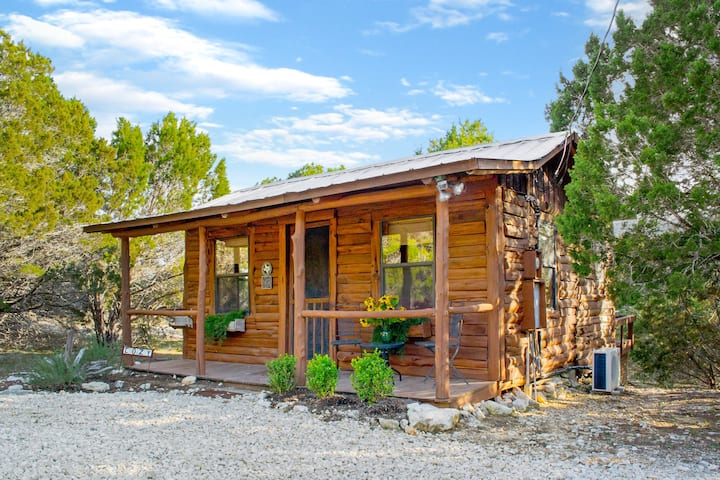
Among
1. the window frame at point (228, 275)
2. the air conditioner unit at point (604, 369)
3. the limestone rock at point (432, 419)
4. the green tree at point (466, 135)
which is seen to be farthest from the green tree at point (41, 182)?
the green tree at point (466, 135)

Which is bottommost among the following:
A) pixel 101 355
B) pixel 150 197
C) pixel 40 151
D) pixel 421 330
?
pixel 101 355

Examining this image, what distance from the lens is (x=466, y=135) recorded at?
2789 cm

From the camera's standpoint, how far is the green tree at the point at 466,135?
27344mm

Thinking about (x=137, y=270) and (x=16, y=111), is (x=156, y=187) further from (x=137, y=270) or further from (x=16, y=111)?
(x=16, y=111)

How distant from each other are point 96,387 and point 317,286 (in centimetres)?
321

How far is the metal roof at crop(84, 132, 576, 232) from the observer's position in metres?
5.89

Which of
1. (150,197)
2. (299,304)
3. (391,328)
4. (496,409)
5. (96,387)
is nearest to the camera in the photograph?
(496,409)

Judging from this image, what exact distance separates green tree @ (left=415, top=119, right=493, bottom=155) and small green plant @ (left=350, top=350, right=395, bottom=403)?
867 inches

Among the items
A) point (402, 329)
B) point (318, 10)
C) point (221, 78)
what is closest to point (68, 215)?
point (221, 78)

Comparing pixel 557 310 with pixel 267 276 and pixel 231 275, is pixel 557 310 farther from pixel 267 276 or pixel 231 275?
pixel 231 275

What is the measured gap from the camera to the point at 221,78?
16312 millimetres

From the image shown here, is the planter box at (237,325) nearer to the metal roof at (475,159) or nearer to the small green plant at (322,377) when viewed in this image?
the metal roof at (475,159)

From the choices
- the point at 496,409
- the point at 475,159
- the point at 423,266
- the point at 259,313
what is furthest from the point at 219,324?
the point at 475,159

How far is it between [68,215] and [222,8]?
7.51 m
